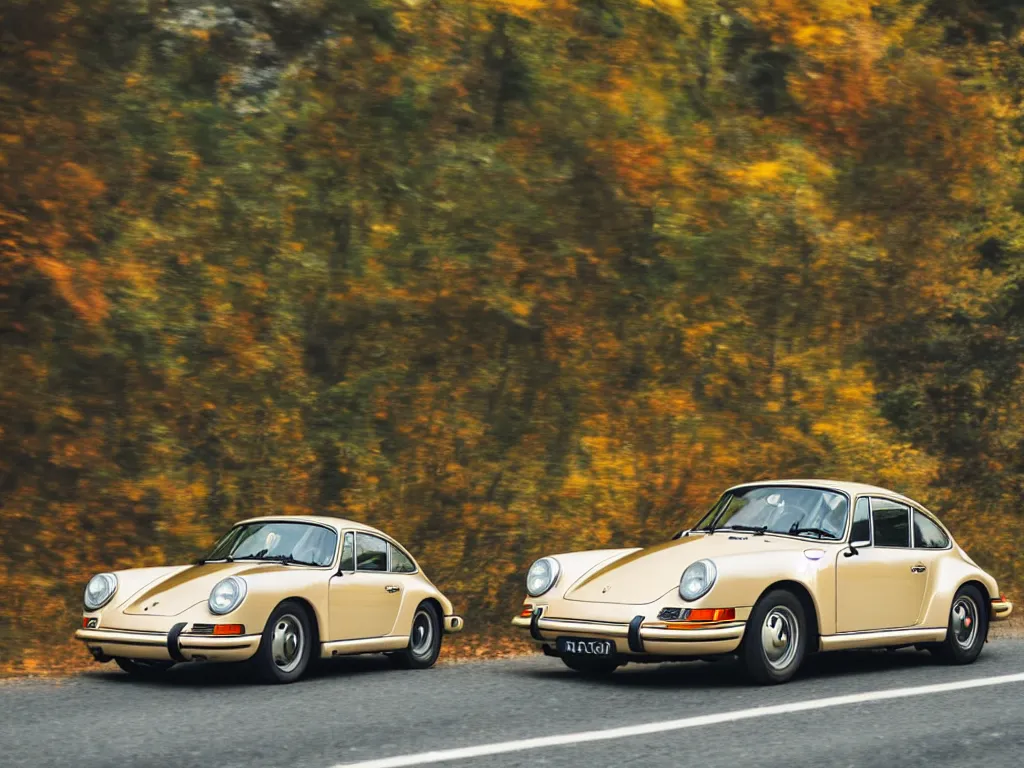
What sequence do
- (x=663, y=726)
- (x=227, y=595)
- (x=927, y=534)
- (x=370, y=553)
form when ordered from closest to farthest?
(x=663, y=726) < (x=227, y=595) < (x=370, y=553) < (x=927, y=534)

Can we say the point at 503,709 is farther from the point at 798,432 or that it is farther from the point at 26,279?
the point at 798,432

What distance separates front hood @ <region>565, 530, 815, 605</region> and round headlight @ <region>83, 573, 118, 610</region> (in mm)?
3534

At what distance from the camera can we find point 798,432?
19812mm

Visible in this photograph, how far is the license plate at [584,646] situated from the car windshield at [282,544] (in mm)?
2071

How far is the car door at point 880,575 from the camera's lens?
10953mm

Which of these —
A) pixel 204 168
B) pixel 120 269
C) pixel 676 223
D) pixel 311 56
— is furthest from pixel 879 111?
pixel 120 269

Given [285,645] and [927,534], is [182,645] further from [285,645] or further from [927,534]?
[927,534]

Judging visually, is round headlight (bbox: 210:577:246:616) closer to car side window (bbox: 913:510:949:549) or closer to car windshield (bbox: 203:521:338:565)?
car windshield (bbox: 203:521:338:565)

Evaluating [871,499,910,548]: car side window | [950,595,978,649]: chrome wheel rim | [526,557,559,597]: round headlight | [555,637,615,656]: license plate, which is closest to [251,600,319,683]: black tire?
[526,557,559,597]: round headlight

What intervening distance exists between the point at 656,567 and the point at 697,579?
598mm

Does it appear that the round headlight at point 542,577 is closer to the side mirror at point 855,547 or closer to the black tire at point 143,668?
the side mirror at point 855,547

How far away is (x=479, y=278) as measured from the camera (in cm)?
1855

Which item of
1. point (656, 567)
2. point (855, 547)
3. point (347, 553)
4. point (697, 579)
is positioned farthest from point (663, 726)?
point (347, 553)

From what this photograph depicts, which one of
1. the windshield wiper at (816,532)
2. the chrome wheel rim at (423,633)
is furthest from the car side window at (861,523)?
the chrome wheel rim at (423,633)
